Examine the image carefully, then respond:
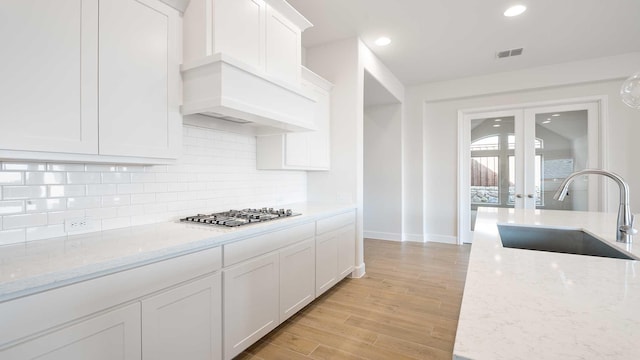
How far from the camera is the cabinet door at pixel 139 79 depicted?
5.22ft

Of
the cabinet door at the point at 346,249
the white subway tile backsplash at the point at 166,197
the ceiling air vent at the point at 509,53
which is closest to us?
the white subway tile backsplash at the point at 166,197

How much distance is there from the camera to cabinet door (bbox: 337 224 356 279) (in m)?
3.20

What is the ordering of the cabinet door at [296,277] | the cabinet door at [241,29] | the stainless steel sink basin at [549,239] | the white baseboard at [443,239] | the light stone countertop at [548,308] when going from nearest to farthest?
the light stone countertop at [548,308] → the stainless steel sink basin at [549,239] → the cabinet door at [241,29] → the cabinet door at [296,277] → the white baseboard at [443,239]

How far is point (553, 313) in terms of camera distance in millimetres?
701

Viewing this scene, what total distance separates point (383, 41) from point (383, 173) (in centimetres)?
253

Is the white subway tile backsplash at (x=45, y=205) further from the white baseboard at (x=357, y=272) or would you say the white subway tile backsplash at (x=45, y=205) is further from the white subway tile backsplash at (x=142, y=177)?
the white baseboard at (x=357, y=272)

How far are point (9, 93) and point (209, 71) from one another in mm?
952

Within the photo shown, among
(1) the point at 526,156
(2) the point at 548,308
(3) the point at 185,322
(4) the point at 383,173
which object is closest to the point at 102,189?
(3) the point at 185,322

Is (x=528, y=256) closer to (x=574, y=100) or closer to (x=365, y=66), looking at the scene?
(x=365, y=66)

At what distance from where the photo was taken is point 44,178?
1.60 m

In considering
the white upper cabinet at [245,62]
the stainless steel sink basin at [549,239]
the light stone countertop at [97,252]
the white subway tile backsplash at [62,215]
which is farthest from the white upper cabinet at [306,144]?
the stainless steel sink basin at [549,239]

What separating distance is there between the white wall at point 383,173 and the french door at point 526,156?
3.50 feet

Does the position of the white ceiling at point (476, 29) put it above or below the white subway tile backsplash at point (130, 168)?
above

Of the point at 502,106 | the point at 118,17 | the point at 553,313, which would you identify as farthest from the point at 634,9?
the point at 118,17
